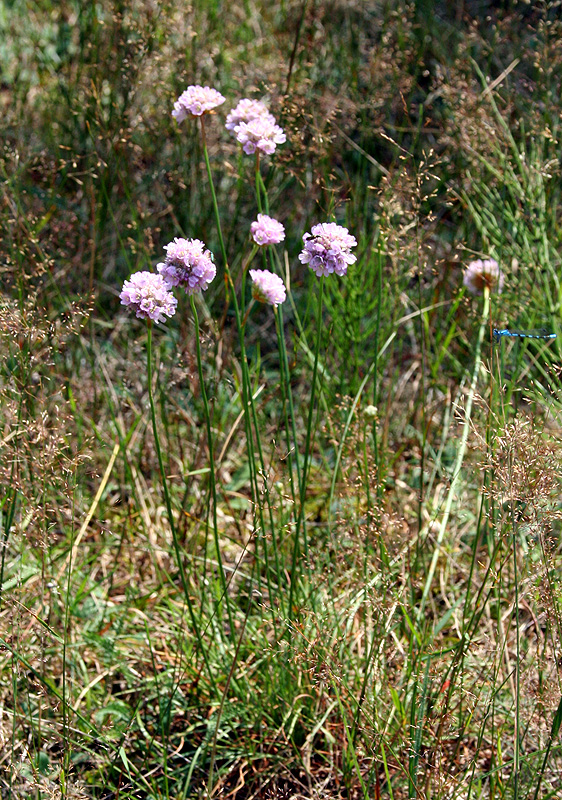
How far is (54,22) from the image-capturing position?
135 inches

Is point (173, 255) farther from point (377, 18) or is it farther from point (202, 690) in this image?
point (377, 18)

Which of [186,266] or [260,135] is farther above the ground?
[260,135]

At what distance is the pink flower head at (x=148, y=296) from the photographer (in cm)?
114

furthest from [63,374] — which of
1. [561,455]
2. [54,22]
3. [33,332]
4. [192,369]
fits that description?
[54,22]

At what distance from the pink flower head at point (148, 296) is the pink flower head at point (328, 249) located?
0.22 metres

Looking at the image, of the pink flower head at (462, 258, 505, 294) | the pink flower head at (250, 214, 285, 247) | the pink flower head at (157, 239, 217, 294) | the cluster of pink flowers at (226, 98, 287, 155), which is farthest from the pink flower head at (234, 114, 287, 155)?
the pink flower head at (462, 258, 505, 294)

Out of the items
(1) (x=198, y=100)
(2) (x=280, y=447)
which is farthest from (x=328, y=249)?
(2) (x=280, y=447)

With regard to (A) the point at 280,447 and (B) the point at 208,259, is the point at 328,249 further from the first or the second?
(A) the point at 280,447

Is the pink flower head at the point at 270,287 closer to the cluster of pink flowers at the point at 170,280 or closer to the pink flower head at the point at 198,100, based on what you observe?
the cluster of pink flowers at the point at 170,280

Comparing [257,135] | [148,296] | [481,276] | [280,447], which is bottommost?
[280,447]

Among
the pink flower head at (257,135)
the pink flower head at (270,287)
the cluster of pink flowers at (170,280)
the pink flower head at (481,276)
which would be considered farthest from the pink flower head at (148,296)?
the pink flower head at (481,276)

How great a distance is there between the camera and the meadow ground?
1.24 metres

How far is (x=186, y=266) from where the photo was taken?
3.70 feet

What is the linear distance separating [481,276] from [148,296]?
3.55ft
